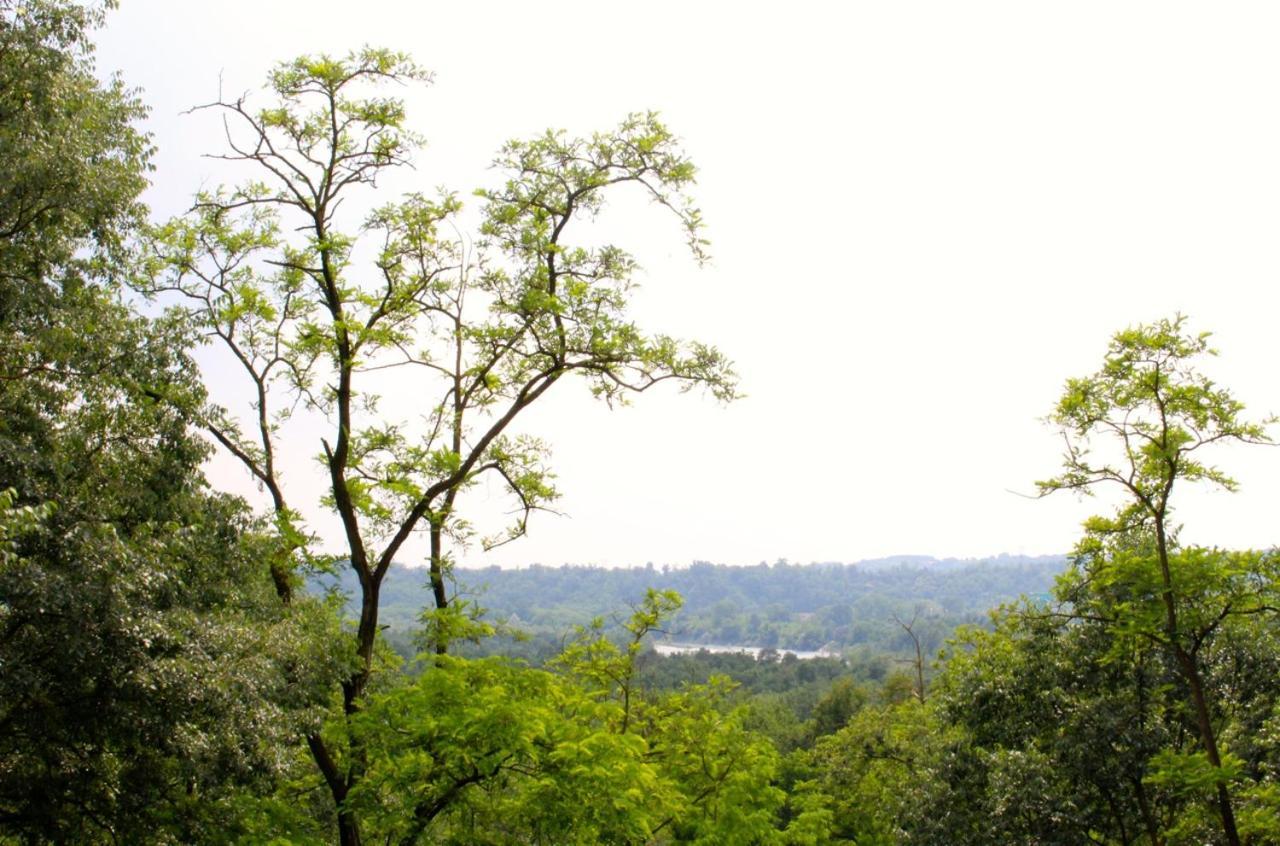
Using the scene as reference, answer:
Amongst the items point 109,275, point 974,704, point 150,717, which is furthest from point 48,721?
point 974,704

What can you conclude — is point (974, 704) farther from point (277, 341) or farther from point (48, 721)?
point (48, 721)

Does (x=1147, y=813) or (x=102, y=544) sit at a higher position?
(x=102, y=544)

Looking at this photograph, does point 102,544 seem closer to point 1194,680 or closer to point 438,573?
point 438,573

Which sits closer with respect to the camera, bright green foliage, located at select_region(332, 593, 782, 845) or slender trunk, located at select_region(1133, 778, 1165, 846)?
bright green foliage, located at select_region(332, 593, 782, 845)

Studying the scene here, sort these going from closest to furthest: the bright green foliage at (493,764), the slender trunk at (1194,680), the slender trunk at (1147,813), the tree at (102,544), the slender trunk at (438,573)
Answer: the tree at (102,544) → the bright green foliage at (493,764) → the slender trunk at (1194,680) → the slender trunk at (438,573) → the slender trunk at (1147,813)

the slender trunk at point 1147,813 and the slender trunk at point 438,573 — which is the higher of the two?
the slender trunk at point 438,573

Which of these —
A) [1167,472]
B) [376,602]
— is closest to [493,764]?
[376,602]

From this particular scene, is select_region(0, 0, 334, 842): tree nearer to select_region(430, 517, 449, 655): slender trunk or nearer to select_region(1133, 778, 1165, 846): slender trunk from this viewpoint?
select_region(430, 517, 449, 655): slender trunk

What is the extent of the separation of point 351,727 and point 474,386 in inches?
169

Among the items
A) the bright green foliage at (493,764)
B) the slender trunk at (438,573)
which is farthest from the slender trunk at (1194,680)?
the slender trunk at (438,573)

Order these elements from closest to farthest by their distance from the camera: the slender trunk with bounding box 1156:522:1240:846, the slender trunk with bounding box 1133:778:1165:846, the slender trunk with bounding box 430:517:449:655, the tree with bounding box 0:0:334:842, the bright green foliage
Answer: the tree with bounding box 0:0:334:842 < the bright green foliage < the slender trunk with bounding box 1156:522:1240:846 < the slender trunk with bounding box 430:517:449:655 < the slender trunk with bounding box 1133:778:1165:846

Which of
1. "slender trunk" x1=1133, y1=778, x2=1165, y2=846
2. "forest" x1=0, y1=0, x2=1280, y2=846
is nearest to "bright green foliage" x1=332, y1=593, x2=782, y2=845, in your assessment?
"forest" x1=0, y1=0, x2=1280, y2=846

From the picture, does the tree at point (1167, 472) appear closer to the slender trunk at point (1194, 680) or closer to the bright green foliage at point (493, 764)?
the slender trunk at point (1194, 680)

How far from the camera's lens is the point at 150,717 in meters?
6.98
